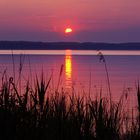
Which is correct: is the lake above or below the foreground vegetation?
above

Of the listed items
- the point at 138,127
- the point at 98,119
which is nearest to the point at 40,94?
the point at 98,119

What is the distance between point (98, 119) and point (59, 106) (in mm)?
675

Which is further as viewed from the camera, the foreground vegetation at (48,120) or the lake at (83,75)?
the lake at (83,75)

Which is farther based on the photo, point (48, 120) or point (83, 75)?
point (83, 75)

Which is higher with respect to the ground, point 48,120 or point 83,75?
point 83,75

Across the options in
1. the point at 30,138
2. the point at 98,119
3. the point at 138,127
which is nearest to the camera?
the point at 30,138

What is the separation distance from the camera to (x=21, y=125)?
6395mm

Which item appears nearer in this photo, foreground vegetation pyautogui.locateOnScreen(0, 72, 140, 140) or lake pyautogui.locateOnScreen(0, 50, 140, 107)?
foreground vegetation pyautogui.locateOnScreen(0, 72, 140, 140)

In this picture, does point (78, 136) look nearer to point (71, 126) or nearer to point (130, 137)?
point (71, 126)

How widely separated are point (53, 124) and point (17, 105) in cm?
70

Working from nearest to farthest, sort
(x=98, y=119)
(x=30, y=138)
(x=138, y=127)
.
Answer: (x=30, y=138)
(x=98, y=119)
(x=138, y=127)

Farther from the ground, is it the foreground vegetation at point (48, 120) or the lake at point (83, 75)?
the lake at point (83, 75)

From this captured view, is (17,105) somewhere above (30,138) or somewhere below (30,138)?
above

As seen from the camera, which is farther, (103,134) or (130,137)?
(130,137)
